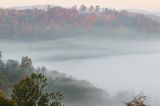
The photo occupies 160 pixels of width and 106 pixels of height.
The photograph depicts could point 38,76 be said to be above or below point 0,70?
below

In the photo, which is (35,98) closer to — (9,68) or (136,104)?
(136,104)

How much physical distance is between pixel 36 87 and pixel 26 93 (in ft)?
2.61

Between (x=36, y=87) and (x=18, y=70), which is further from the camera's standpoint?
(x=18, y=70)

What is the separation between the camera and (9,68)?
650ft

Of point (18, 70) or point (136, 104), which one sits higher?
point (18, 70)

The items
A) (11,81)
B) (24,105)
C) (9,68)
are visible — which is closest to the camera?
(24,105)

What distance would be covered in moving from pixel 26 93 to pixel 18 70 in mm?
170094

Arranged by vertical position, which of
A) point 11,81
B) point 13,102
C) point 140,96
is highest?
point 11,81

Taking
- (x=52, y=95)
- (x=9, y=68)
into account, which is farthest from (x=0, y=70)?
(x=52, y=95)

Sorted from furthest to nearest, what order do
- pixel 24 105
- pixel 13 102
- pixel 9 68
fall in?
pixel 9 68 < pixel 24 105 < pixel 13 102

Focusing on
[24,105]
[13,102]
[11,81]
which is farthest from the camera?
[11,81]

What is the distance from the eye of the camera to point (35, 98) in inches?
1211

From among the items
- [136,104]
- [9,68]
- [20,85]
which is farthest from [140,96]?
[9,68]

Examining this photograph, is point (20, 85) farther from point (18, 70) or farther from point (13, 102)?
point (18, 70)
